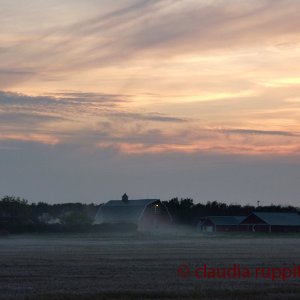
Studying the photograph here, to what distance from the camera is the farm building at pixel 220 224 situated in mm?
148250

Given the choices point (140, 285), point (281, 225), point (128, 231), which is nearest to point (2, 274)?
point (140, 285)

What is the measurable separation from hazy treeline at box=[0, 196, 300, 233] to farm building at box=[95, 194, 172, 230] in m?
3.18

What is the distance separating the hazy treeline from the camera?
10329 cm

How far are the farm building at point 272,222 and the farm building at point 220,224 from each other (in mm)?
7560

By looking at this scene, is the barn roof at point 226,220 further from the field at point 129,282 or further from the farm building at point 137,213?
the field at point 129,282

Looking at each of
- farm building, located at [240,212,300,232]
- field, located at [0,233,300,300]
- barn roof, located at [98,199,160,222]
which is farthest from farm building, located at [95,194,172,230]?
field, located at [0,233,300,300]

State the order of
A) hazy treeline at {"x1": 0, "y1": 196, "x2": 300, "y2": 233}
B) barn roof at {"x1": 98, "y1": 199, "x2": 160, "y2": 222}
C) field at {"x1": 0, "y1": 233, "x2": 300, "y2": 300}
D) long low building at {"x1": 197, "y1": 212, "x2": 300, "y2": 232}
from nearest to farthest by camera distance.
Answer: field at {"x1": 0, "y1": 233, "x2": 300, "y2": 300} → hazy treeline at {"x1": 0, "y1": 196, "x2": 300, "y2": 233} → long low building at {"x1": 197, "y1": 212, "x2": 300, "y2": 232} → barn roof at {"x1": 98, "y1": 199, "x2": 160, "y2": 222}

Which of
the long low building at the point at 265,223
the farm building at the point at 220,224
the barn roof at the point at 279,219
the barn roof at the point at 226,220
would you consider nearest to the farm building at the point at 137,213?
the farm building at the point at 220,224

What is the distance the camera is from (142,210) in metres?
138

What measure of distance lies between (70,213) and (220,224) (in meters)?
39.7

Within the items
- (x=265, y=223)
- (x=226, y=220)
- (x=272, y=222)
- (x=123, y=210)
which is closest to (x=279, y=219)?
(x=272, y=222)

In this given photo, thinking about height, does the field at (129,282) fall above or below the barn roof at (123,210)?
below

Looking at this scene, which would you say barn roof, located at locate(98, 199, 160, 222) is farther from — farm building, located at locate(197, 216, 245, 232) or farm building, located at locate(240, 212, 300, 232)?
farm building, located at locate(240, 212, 300, 232)

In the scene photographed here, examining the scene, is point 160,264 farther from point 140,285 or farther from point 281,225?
point 281,225
